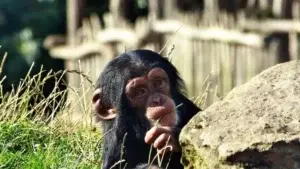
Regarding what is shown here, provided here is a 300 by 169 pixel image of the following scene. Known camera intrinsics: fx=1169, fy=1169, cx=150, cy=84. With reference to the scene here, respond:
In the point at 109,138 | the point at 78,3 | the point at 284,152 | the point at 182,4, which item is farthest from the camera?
the point at 78,3

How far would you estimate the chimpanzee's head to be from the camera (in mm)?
7832

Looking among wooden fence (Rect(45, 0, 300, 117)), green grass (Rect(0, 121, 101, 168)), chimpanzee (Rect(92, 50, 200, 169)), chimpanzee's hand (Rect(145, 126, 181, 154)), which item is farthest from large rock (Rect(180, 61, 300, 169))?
wooden fence (Rect(45, 0, 300, 117))

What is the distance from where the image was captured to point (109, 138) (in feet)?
25.8

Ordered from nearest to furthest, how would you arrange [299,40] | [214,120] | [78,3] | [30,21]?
[214,120] < [299,40] < [78,3] < [30,21]

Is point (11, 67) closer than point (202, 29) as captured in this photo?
No

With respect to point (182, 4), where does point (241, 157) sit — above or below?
above

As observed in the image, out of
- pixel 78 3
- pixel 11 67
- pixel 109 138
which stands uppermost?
Result: pixel 109 138

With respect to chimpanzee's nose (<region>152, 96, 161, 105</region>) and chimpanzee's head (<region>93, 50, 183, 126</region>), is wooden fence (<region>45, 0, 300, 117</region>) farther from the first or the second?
chimpanzee's nose (<region>152, 96, 161, 105</region>)

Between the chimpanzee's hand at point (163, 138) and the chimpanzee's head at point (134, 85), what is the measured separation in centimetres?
41

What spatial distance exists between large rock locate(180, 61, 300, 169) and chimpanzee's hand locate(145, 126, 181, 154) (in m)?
0.49

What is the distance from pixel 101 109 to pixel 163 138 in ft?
3.43

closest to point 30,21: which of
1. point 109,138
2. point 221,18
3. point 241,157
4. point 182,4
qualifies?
point 182,4

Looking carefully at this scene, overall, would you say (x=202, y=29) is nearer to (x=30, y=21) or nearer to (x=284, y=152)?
(x=30, y=21)

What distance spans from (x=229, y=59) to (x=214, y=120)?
35.5ft
